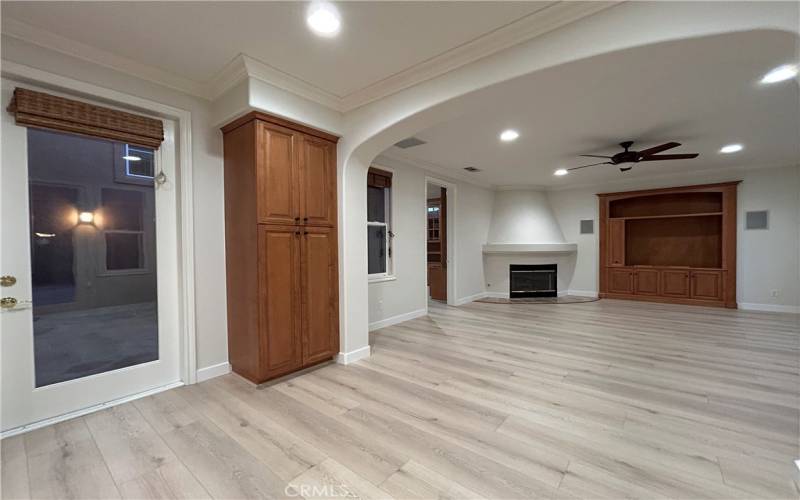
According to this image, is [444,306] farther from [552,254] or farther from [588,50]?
[588,50]

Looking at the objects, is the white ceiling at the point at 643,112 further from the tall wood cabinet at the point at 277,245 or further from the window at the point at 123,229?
the window at the point at 123,229

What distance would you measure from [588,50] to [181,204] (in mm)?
3231

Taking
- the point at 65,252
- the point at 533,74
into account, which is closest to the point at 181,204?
the point at 65,252

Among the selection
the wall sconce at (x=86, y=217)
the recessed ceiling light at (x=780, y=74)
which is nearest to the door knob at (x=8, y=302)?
the wall sconce at (x=86, y=217)

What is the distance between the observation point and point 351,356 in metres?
3.38

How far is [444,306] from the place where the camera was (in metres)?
6.44

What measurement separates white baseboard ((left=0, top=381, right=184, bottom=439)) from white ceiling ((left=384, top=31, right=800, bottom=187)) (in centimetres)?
347

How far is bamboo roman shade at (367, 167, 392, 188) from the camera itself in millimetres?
4582

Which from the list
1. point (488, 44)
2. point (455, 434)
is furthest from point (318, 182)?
point (455, 434)

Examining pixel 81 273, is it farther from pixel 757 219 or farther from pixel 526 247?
pixel 757 219

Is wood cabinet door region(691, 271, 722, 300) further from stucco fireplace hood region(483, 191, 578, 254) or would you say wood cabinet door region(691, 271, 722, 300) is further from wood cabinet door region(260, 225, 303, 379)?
wood cabinet door region(260, 225, 303, 379)

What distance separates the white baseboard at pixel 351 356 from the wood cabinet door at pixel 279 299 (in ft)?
1.49

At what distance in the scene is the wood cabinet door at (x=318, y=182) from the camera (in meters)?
3.07

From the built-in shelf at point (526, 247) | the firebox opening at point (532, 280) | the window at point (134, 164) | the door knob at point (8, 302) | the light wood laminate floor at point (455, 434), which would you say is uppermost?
the window at point (134, 164)
